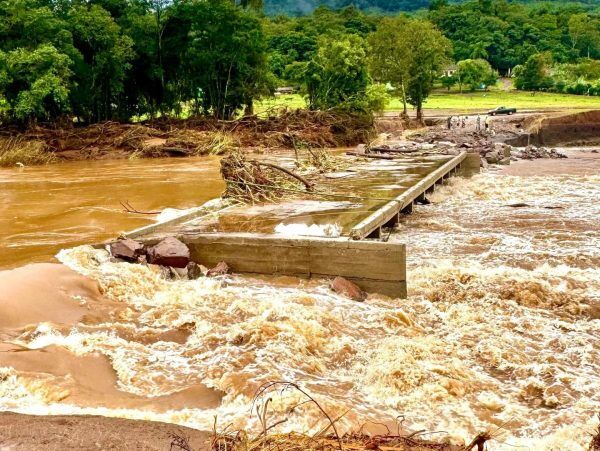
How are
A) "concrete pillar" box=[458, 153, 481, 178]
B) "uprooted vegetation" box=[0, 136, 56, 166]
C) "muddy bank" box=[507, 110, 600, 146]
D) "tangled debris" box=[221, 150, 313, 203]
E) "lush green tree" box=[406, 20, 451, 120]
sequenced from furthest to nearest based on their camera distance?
1. "lush green tree" box=[406, 20, 451, 120]
2. "muddy bank" box=[507, 110, 600, 146]
3. "uprooted vegetation" box=[0, 136, 56, 166]
4. "concrete pillar" box=[458, 153, 481, 178]
5. "tangled debris" box=[221, 150, 313, 203]

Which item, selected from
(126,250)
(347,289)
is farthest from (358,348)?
(126,250)

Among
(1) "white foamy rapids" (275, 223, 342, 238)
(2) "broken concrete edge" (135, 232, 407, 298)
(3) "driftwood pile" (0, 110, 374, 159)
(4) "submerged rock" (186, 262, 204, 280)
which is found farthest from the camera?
(3) "driftwood pile" (0, 110, 374, 159)

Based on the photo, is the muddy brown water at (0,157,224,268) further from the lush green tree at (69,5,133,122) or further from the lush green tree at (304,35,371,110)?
the lush green tree at (304,35,371,110)

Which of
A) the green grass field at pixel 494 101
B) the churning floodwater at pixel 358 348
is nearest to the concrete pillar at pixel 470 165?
the churning floodwater at pixel 358 348

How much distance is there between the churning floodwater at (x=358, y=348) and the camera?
502cm

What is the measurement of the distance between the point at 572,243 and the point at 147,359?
8209 mm

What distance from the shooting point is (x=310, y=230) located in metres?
9.66

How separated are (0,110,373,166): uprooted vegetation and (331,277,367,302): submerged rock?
1734 centimetres

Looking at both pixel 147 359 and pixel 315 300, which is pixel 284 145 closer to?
pixel 315 300

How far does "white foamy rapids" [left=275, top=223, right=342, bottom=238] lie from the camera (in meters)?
9.32

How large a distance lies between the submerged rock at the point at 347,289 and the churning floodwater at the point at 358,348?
15 centimetres

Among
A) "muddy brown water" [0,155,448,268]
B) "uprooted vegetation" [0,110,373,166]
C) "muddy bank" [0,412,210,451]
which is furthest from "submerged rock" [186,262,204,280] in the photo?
"uprooted vegetation" [0,110,373,166]

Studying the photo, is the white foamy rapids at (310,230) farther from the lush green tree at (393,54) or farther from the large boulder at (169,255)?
the lush green tree at (393,54)

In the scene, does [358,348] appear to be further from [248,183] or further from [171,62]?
[171,62]
